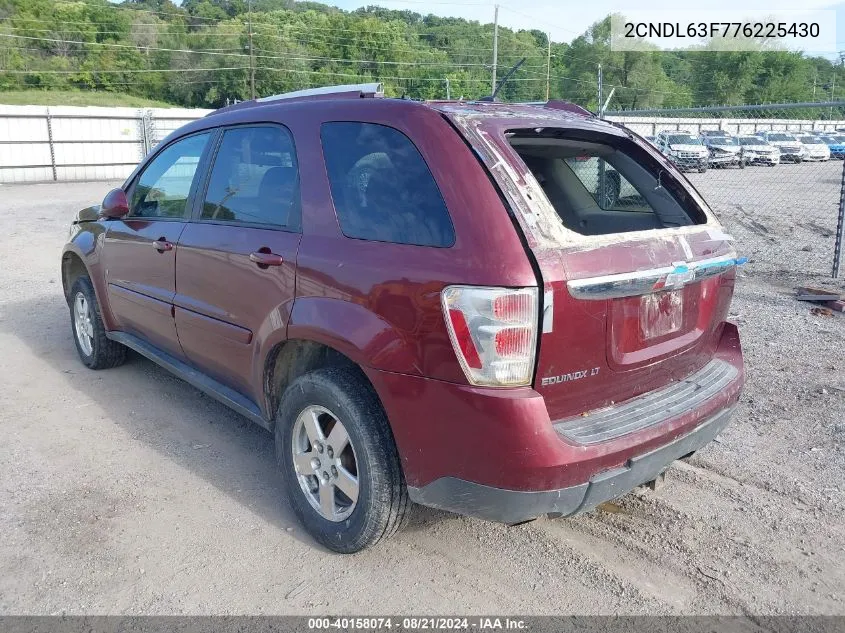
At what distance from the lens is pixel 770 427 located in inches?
164

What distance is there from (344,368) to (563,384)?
3.09 ft

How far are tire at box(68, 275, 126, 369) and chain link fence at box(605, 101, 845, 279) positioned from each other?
13.7 feet

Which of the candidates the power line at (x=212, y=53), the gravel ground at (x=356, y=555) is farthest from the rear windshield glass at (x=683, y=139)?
the power line at (x=212, y=53)

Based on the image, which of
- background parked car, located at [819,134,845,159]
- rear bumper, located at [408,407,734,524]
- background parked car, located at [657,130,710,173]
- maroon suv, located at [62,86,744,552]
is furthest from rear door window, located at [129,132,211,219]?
background parked car, located at [819,134,845,159]

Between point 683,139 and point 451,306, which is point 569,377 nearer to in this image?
point 451,306

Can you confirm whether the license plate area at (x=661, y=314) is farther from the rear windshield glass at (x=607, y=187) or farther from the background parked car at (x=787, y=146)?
the background parked car at (x=787, y=146)

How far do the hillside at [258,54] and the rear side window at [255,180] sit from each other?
194ft

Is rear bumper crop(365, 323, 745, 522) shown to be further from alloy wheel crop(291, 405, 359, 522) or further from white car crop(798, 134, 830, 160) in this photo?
white car crop(798, 134, 830, 160)

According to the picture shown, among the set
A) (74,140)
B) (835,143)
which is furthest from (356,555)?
(835,143)

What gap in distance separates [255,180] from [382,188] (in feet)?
3.25

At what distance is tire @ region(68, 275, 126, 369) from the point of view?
514 cm

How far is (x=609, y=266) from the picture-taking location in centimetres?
253

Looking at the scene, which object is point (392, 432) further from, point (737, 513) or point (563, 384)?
point (737, 513)

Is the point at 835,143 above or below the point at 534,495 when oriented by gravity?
above
